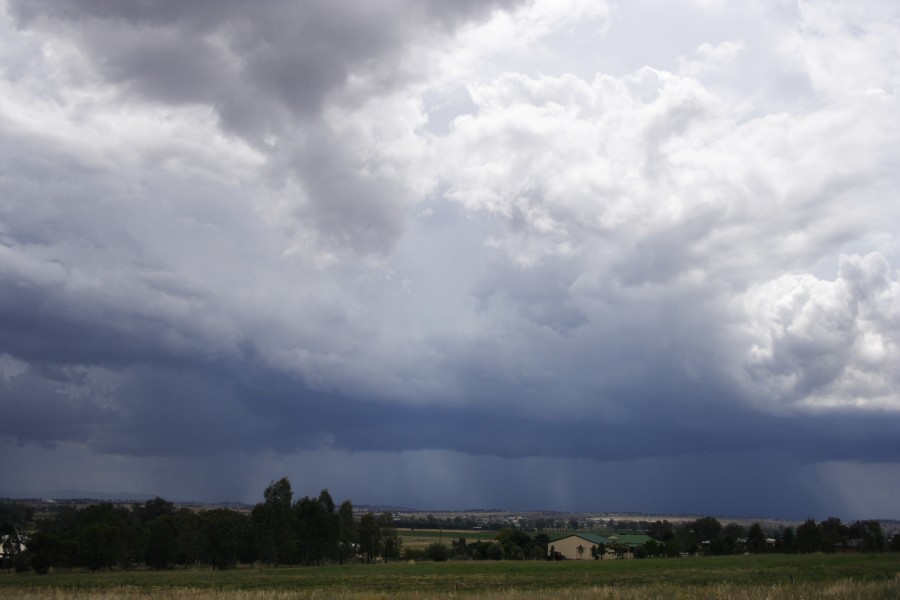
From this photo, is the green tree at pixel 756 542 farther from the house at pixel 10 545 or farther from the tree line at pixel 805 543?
the house at pixel 10 545

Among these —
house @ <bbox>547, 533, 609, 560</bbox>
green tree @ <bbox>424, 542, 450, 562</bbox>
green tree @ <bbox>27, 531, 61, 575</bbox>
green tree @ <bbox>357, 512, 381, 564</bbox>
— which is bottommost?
house @ <bbox>547, 533, 609, 560</bbox>

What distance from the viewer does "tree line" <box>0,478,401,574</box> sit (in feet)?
336

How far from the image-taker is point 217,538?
11188cm

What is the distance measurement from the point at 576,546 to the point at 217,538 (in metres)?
81.4

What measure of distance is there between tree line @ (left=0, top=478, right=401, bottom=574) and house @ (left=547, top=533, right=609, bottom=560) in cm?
4703

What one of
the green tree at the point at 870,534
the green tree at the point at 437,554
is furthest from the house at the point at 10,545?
→ the green tree at the point at 870,534

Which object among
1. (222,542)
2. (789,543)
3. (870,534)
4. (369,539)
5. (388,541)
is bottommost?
(789,543)

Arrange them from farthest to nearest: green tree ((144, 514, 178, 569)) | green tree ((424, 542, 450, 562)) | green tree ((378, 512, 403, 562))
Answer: green tree ((378, 512, 403, 562))
green tree ((424, 542, 450, 562))
green tree ((144, 514, 178, 569))

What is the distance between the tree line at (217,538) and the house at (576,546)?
4703cm

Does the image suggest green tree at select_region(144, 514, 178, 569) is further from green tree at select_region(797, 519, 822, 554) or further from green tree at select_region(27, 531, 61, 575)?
green tree at select_region(797, 519, 822, 554)

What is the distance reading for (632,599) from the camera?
32.5 m

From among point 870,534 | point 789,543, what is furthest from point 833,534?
point 789,543

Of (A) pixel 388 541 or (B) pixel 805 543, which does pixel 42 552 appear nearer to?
(A) pixel 388 541

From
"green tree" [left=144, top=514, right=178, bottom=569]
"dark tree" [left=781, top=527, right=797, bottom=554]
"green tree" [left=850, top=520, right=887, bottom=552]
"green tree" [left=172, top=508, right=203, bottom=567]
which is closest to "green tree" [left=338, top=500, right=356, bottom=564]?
"green tree" [left=172, top=508, right=203, bottom=567]
